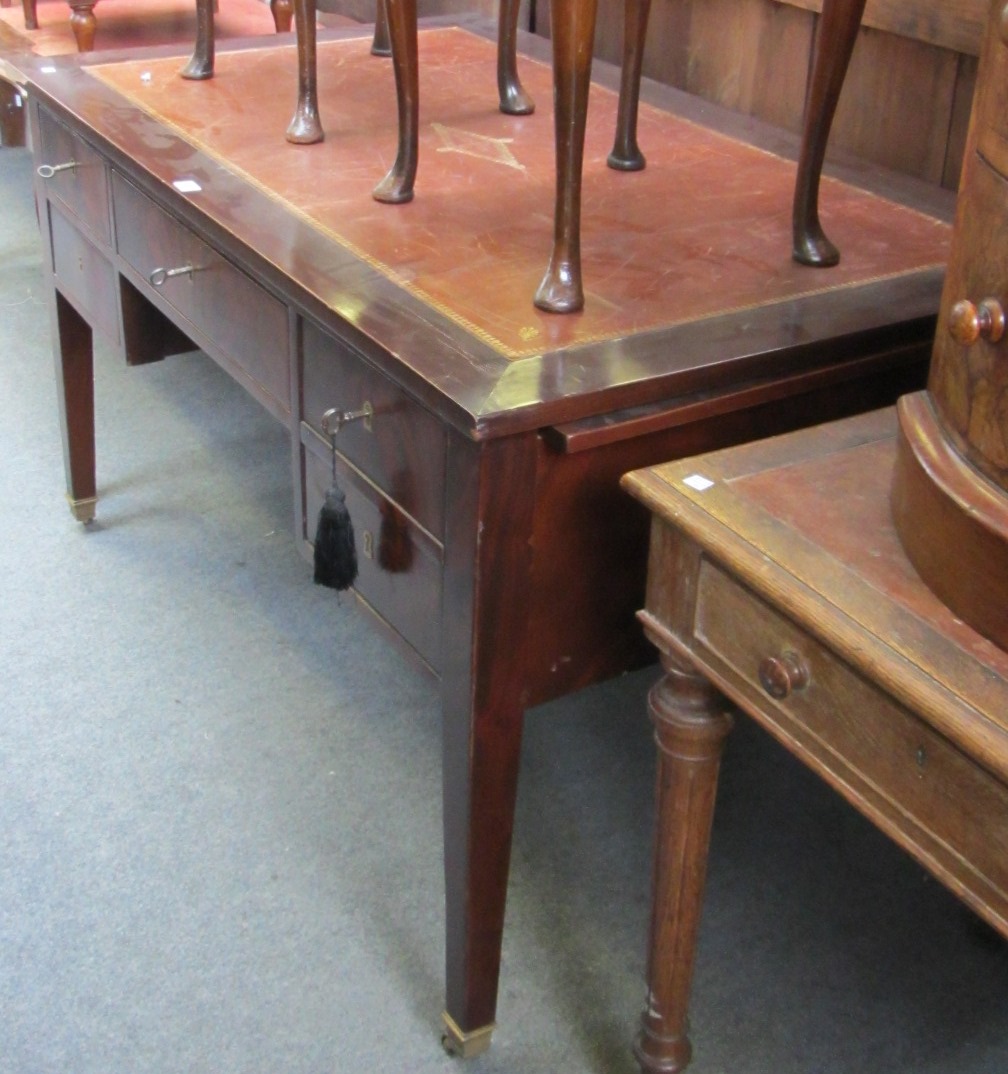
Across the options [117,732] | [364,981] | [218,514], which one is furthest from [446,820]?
[218,514]

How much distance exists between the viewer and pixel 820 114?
130 centimetres

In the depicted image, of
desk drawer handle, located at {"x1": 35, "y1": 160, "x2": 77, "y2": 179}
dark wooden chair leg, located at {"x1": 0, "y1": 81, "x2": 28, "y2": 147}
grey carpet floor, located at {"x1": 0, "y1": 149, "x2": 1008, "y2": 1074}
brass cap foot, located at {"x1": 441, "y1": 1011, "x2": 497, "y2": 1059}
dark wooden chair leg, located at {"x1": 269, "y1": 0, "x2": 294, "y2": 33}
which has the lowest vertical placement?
grey carpet floor, located at {"x1": 0, "y1": 149, "x2": 1008, "y2": 1074}

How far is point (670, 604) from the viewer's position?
42.8 inches

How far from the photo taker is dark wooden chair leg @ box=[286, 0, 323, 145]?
1.63m

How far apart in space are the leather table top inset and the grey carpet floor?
2.48 feet

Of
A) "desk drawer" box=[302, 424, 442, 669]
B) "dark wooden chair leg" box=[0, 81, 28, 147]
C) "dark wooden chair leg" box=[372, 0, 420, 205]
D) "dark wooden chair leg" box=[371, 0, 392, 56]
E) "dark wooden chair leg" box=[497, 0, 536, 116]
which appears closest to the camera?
"desk drawer" box=[302, 424, 442, 669]

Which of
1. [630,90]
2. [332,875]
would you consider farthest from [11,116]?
Result: [332,875]

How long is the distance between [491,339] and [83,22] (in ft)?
6.64

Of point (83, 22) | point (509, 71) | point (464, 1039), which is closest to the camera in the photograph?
point (464, 1039)

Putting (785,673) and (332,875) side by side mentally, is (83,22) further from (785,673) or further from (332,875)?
(785,673)

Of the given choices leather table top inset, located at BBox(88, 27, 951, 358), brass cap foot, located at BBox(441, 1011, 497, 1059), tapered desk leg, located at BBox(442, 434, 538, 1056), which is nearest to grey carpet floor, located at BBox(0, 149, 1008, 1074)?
brass cap foot, located at BBox(441, 1011, 497, 1059)

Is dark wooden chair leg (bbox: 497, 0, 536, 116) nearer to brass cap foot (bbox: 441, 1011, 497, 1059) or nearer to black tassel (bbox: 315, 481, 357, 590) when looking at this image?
black tassel (bbox: 315, 481, 357, 590)

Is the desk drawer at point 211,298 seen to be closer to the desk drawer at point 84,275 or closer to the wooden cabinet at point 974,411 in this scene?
the desk drawer at point 84,275

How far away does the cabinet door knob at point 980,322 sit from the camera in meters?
0.81
